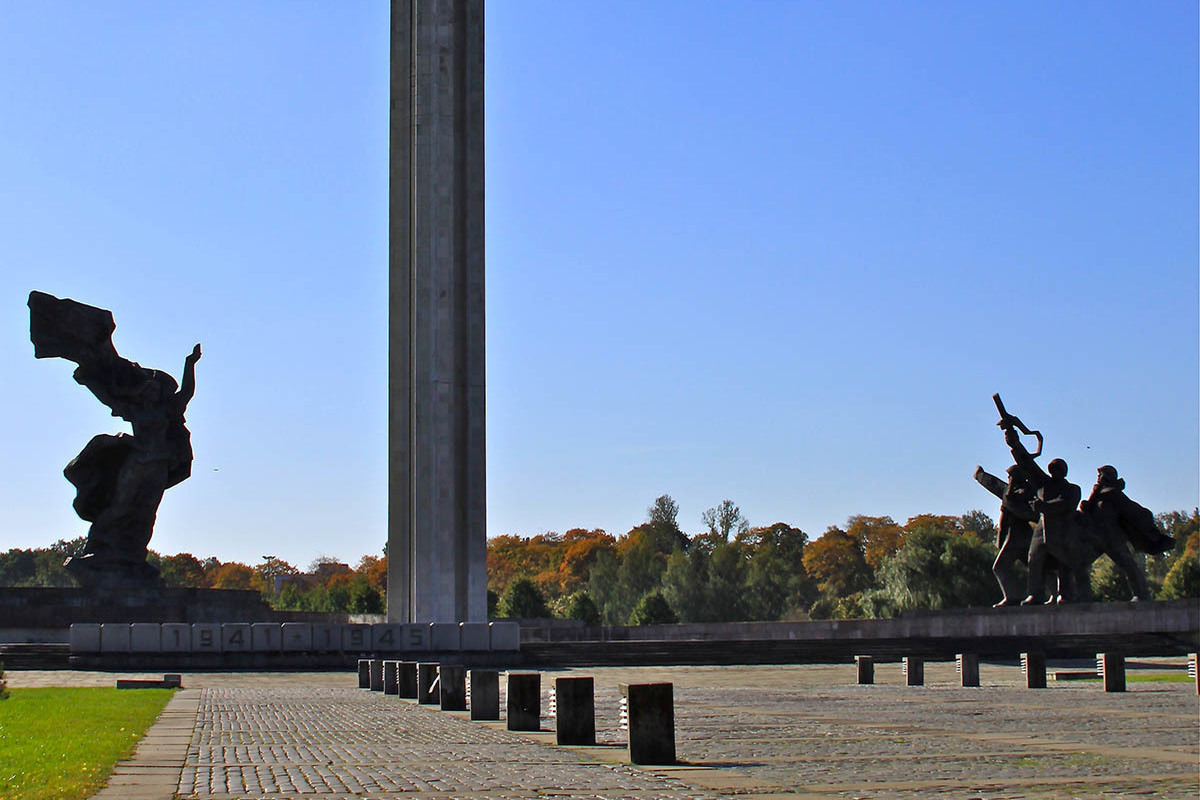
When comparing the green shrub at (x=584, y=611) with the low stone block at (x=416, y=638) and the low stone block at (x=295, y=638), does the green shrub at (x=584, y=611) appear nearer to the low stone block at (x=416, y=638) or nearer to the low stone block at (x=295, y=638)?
the low stone block at (x=416, y=638)

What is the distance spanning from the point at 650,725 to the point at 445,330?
30.4m

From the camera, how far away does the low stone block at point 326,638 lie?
22.8m

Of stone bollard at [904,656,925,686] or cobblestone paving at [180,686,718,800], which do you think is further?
stone bollard at [904,656,925,686]

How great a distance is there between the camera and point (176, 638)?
2191cm

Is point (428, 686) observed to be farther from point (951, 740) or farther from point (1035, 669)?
point (1035, 669)

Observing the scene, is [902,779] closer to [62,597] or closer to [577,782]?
[577,782]

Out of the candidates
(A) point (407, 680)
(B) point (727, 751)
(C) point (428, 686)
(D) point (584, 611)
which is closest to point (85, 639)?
(A) point (407, 680)

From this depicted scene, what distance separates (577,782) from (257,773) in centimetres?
173

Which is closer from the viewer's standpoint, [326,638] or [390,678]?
[390,678]

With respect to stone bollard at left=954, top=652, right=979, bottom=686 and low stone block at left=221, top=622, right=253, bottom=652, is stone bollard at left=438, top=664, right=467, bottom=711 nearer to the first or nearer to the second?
stone bollard at left=954, top=652, right=979, bottom=686

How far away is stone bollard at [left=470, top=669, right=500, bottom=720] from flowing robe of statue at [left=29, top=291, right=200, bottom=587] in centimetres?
2374

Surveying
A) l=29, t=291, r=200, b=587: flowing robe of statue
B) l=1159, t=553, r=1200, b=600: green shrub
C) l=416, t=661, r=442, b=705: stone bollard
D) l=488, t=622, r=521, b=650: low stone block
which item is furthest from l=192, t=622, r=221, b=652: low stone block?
l=1159, t=553, r=1200, b=600: green shrub

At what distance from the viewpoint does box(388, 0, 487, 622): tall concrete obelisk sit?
1448 inches

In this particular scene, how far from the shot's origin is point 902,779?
251 inches
